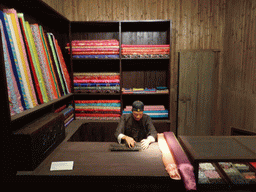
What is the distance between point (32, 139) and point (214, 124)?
10.6 ft

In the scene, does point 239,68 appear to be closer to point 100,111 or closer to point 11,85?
point 100,111

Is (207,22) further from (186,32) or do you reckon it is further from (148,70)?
(148,70)

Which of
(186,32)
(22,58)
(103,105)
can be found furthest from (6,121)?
(186,32)

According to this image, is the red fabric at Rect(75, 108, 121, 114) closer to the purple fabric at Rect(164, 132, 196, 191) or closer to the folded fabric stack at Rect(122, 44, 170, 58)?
the folded fabric stack at Rect(122, 44, 170, 58)

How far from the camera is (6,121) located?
145 cm

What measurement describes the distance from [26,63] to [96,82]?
4.56ft

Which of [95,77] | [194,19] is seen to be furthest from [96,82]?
[194,19]

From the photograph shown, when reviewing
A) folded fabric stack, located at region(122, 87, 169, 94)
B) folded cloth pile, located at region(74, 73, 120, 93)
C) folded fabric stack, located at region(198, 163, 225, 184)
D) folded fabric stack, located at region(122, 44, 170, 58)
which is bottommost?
folded fabric stack, located at region(198, 163, 225, 184)

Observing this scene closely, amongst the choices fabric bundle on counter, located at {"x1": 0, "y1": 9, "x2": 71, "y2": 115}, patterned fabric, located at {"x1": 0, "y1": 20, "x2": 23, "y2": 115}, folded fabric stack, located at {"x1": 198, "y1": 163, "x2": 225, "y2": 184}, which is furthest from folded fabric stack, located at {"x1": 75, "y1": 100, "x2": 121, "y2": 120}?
folded fabric stack, located at {"x1": 198, "y1": 163, "x2": 225, "y2": 184}

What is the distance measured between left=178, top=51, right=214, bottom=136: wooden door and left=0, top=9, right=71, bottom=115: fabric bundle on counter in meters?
2.23

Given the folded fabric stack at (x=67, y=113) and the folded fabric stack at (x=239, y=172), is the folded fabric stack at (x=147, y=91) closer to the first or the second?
the folded fabric stack at (x=67, y=113)

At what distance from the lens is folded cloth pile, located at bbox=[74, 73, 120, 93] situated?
3.14m

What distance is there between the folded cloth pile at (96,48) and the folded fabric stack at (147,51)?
17cm

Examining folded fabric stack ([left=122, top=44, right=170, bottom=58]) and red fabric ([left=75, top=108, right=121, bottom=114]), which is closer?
folded fabric stack ([left=122, top=44, right=170, bottom=58])
